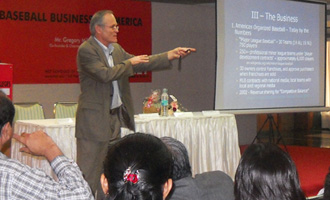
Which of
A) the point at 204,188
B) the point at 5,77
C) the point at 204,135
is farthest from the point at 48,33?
the point at 204,188

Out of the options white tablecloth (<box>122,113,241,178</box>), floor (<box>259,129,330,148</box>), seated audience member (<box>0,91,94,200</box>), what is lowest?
floor (<box>259,129,330,148</box>)

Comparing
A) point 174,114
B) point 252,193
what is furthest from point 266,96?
point 252,193

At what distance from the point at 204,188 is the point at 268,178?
0.60m

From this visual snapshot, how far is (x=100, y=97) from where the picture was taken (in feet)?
13.4

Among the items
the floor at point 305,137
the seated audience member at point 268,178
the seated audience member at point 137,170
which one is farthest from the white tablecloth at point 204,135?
the floor at point 305,137

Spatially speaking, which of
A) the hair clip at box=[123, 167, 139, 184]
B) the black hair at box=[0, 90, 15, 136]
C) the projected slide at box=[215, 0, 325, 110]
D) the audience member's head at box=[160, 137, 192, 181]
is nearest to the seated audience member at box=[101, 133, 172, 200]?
the hair clip at box=[123, 167, 139, 184]

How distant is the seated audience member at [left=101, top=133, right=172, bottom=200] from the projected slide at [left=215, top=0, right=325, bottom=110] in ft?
15.3

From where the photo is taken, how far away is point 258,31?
6297 mm

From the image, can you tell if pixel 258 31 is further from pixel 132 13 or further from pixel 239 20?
pixel 132 13

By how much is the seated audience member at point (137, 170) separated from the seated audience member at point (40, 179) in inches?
8.4

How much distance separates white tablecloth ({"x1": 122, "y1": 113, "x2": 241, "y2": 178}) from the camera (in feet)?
16.1

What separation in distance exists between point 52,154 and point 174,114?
3.68 metres

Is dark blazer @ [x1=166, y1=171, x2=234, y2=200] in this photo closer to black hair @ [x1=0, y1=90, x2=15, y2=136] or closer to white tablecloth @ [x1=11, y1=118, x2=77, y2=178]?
black hair @ [x1=0, y1=90, x2=15, y2=136]

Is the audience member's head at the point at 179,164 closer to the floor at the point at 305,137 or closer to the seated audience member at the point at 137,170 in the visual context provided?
the seated audience member at the point at 137,170
